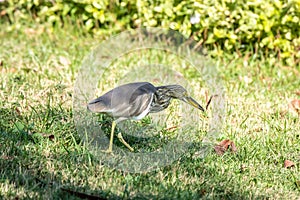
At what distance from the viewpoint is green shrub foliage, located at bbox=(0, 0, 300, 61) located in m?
5.46

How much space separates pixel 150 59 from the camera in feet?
17.7

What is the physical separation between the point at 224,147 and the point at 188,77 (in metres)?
1.32

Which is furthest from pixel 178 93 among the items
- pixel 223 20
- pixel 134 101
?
pixel 223 20

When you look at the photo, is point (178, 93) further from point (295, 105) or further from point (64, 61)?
point (64, 61)

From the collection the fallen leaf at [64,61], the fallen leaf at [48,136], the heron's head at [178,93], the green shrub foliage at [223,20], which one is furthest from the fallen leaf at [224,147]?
the fallen leaf at [64,61]

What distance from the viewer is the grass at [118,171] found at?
2998 mm

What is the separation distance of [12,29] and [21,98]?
238cm

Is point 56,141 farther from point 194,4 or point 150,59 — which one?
point 194,4

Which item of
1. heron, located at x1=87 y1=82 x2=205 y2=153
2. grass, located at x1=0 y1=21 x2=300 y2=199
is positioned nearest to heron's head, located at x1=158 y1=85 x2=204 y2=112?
heron, located at x1=87 y1=82 x2=205 y2=153

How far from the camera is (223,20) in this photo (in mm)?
5559

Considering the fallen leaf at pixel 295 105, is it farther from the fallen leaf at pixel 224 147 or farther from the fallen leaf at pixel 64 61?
the fallen leaf at pixel 64 61

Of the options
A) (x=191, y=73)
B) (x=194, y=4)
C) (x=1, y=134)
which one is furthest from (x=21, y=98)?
(x=194, y=4)

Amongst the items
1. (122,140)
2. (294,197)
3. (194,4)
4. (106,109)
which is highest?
(194,4)

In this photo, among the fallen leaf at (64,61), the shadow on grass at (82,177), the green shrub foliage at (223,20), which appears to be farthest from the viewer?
the green shrub foliage at (223,20)
